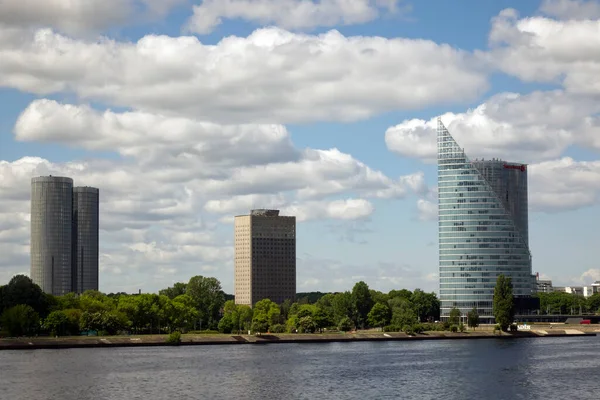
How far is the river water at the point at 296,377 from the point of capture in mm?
126000

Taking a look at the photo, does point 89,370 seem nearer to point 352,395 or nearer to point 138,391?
point 138,391

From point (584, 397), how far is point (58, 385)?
237 ft

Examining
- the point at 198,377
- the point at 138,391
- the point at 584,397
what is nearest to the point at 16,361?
the point at 198,377

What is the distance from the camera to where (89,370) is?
162 meters

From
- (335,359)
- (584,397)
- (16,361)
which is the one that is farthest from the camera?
(335,359)

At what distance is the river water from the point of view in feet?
413

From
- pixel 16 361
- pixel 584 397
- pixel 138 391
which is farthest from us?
pixel 16 361

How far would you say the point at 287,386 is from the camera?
13675 cm

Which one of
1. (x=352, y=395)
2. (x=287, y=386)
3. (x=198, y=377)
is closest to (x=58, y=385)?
(x=198, y=377)

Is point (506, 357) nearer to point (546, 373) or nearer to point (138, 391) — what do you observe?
point (546, 373)

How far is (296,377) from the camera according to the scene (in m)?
151

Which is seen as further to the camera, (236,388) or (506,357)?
→ (506,357)

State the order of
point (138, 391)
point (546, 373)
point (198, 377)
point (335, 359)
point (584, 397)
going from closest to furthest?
point (584, 397), point (138, 391), point (198, 377), point (546, 373), point (335, 359)

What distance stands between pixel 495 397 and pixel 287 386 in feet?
100
